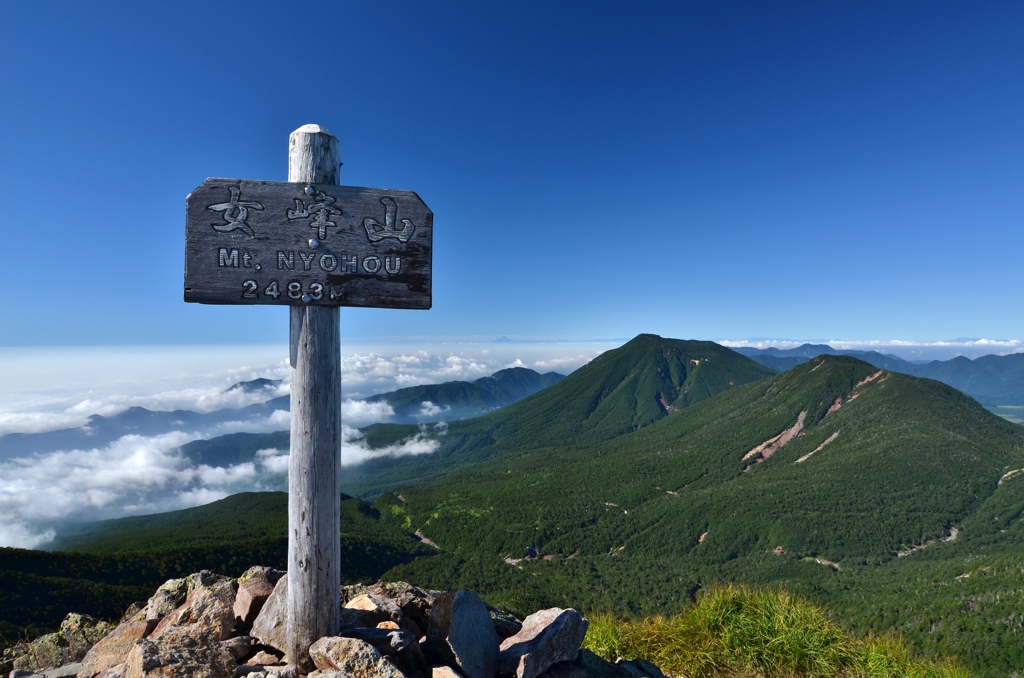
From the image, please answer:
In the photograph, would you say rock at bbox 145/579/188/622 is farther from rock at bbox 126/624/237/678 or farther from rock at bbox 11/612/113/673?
rock at bbox 126/624/237/678

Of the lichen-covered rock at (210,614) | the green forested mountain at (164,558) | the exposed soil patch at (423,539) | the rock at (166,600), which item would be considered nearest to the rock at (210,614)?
the lichen-covered rock at (210,614)

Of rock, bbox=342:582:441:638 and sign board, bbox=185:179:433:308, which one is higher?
sign board, bbox=185:179:433:308

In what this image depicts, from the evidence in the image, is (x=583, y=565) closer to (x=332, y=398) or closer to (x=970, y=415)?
(x=332, y=398)

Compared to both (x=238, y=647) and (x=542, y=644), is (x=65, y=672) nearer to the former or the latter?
(x=238, y=647)

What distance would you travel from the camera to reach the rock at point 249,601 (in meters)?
5.64

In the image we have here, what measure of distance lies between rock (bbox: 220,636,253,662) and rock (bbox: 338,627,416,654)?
0.95 m

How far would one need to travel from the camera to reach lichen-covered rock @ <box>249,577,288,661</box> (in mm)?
5094

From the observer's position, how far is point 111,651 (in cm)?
544

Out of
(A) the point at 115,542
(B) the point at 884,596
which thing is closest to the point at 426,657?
(B) the point at 884,596

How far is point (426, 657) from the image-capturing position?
5340 mm

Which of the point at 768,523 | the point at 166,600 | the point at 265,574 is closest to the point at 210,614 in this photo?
the point at 265,574

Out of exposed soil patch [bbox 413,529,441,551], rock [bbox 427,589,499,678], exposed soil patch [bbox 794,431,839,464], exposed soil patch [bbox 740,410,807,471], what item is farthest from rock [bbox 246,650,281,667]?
exposed soil patch [bbox 794,431,839,464]

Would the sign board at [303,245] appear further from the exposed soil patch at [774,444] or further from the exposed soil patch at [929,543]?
the exposed soil patch at [774,444]

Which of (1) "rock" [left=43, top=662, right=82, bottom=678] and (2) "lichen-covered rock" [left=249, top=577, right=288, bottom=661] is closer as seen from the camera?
(2) "lichen-covered rock" [left=249, top=577, right=288, bottom=661]
